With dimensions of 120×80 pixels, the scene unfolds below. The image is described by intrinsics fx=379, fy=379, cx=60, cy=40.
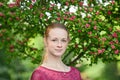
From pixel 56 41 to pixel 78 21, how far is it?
3.88 meters

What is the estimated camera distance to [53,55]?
13.1 ft

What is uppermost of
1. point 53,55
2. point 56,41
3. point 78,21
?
point 56,41

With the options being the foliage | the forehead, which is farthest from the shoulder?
the foliage

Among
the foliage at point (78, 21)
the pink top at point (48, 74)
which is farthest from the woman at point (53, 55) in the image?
the foliage at point (78, 21)

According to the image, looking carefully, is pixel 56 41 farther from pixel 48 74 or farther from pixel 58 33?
pixel 48 74

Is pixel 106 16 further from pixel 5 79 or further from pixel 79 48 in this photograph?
pixel 5 79

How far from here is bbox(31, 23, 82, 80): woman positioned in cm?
395

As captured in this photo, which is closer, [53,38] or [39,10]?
[53,38]

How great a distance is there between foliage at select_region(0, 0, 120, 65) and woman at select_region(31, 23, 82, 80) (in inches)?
148

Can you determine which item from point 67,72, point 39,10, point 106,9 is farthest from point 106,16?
point 67,72

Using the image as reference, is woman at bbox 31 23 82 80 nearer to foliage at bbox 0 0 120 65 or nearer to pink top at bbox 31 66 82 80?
pink top at bbox 31 66 82 80

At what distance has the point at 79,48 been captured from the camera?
8406 mm

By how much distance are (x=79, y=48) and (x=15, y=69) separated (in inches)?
491

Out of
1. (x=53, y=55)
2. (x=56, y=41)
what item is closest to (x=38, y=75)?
(x=53, y=55)
